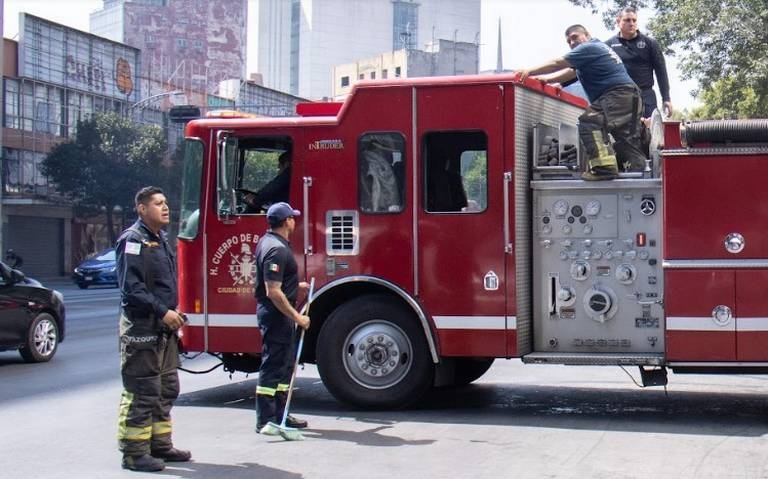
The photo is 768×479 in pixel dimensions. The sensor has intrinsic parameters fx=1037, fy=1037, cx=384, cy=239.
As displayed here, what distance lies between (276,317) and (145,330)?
4.37ft

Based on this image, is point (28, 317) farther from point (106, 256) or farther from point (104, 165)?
point (104, 165)

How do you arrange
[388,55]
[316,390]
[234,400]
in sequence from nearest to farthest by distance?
[234,400], [316,390], [388,55]

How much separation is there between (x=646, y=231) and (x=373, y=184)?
2.48 m

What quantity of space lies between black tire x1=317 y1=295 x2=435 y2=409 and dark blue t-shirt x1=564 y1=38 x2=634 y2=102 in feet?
8.73

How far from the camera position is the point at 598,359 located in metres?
8.96

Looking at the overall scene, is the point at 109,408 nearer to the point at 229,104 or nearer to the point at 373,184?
the point at 373,184

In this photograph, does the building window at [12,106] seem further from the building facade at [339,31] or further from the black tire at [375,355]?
the building facade at [339,31]

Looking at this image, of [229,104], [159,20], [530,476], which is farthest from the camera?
[159,20]

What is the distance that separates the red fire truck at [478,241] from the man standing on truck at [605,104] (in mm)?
189

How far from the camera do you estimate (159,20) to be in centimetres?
9612

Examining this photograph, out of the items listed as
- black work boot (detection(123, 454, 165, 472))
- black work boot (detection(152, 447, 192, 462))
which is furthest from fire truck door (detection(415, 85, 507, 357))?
black work boot (detection(123, 454, 165, 472))

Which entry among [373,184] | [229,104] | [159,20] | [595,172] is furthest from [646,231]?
[159,20]

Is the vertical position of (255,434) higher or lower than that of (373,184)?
lower

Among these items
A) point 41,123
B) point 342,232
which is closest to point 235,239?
point 342,232
